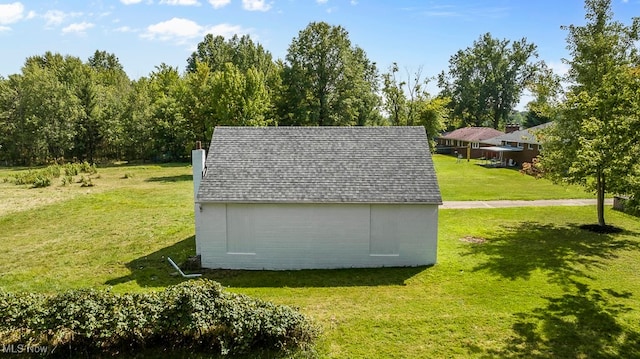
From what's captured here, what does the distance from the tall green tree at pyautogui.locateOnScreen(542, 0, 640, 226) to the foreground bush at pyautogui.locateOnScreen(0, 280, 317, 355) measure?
15623 millimetres

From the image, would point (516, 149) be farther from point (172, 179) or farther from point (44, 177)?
point (44, 177)

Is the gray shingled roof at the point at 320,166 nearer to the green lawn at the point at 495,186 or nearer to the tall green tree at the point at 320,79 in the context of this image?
the green lawn at the point at 495,186

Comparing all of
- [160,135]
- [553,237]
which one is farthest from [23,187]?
[553,237]

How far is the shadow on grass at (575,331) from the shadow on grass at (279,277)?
4252 millimetres

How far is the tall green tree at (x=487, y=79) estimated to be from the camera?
253 ft

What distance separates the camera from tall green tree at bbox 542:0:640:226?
17703mm

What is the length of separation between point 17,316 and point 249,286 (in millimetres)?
6354

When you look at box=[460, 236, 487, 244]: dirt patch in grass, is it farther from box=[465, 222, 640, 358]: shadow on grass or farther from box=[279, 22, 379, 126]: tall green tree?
box=[279, 22, 379, 126]: tall green tree

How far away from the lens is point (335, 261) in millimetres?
15242

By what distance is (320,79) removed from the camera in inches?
1908

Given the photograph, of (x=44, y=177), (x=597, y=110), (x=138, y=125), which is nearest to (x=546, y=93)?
(x=597, y=110)

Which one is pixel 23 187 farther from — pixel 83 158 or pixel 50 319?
pixel 50 319

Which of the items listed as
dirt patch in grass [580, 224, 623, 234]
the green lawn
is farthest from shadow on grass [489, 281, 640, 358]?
the green lawn

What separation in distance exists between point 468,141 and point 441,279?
2110 inches
